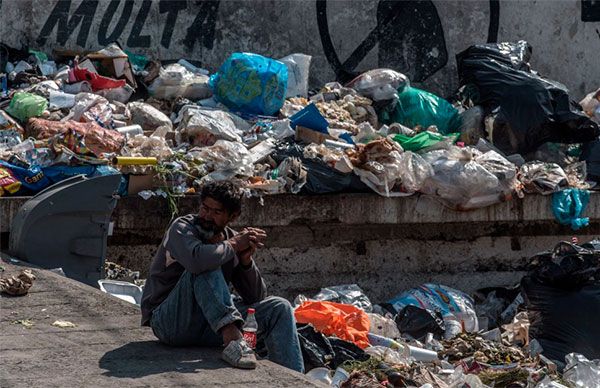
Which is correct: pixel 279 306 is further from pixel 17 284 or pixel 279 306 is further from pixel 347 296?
pixel 347 296

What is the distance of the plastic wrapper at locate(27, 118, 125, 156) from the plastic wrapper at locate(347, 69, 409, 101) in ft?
7.69

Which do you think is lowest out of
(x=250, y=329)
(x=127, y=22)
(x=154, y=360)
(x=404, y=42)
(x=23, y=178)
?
(x=154, y=360)

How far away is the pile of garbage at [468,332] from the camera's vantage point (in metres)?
6.99

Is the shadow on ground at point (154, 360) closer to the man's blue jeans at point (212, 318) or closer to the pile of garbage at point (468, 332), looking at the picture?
the man's blue jeans at point (212, 318)

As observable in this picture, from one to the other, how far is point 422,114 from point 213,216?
4.50 m

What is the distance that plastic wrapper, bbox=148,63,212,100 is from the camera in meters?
10.3

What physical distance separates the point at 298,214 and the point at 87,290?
228 cm

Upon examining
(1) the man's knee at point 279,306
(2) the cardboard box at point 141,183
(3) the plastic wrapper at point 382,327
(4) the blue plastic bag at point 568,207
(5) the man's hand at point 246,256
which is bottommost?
(3) the plastic wrapper at point 382,327

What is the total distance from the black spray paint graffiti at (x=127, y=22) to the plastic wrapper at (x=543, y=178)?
118 inches

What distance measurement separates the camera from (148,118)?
970 centimetres

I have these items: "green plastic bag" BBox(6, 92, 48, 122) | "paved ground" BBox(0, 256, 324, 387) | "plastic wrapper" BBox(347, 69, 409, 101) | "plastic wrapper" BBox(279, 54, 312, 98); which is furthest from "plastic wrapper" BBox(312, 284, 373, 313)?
"green plastic bag" BBox(6, 92, 48, 122)

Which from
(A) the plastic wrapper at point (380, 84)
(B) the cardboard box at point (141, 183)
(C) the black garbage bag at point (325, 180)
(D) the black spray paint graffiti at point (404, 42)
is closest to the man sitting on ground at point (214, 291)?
(B) the cardboard box at point (141, 183)

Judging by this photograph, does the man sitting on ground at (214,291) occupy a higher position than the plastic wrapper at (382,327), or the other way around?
the man sitting on ground at (214,291)

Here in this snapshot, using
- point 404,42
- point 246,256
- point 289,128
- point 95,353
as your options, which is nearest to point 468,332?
point 289,128
